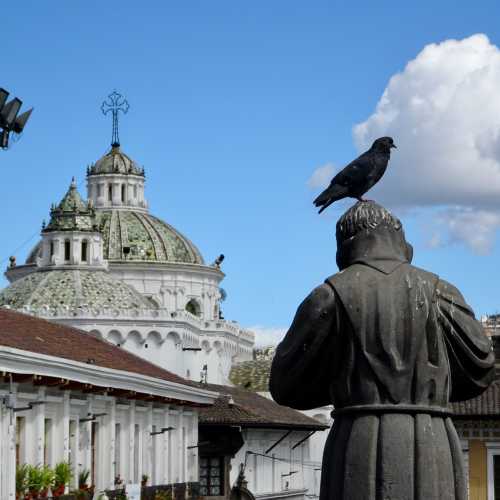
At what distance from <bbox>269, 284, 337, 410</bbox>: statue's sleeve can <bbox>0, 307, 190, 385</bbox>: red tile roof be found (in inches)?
1201

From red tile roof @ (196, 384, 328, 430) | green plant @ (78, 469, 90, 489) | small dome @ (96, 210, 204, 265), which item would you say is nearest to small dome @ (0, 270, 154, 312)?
small dome @ (96, 210, 204, 265)

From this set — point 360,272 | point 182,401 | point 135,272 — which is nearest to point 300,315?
point 360,272

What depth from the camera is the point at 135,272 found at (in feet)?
478

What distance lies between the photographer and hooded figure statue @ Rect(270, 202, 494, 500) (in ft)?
30.7

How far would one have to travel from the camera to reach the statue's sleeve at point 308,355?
960 cm

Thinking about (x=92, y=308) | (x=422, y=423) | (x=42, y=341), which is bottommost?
(x=422, y=423)

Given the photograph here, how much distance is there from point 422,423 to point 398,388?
0.21 m

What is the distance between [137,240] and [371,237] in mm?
136863

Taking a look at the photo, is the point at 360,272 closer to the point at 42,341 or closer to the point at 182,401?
the point at 42,341

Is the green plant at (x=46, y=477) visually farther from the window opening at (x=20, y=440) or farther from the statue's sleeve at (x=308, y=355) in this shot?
the statue's sleeve at (x=308, y=355)

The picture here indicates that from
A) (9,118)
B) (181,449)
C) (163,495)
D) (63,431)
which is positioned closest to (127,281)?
(181,449)

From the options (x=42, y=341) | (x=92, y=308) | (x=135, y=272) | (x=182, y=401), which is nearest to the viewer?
(x=42, y=341)

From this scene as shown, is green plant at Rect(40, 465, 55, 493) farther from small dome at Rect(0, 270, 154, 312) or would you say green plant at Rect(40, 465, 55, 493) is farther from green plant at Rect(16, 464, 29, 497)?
small dome at Rect(0, 270, 154, 312)

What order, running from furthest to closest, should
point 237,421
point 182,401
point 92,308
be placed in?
point 92,308 < point 237,421 < point 182,401
